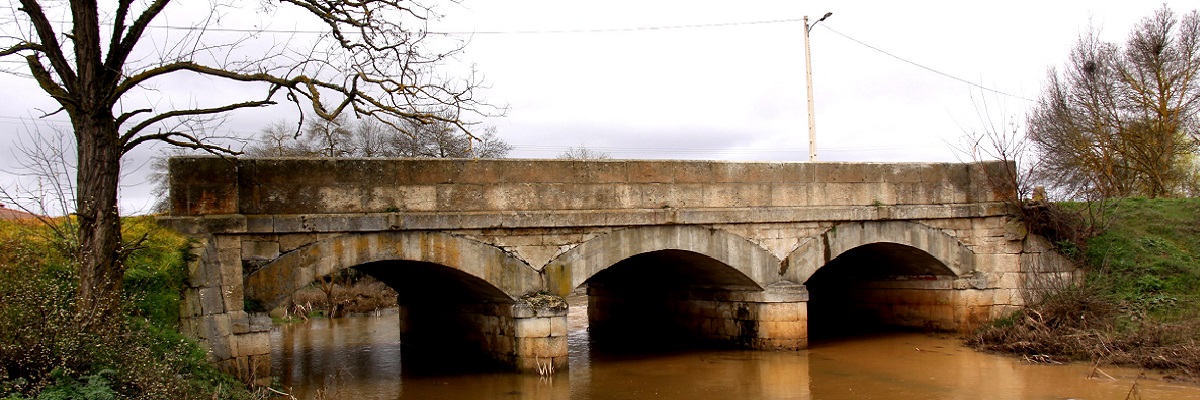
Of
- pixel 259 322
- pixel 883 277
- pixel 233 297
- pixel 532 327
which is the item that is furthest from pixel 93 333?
pixel 883 277

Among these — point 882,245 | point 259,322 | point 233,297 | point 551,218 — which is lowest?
point 259,322

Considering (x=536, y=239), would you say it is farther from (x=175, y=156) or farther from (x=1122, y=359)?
(x=1122, y=359)

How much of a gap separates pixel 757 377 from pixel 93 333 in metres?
6.63

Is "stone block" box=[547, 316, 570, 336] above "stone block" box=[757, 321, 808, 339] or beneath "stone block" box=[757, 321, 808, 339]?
above

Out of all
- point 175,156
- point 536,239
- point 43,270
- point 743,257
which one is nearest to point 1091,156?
point 743,257

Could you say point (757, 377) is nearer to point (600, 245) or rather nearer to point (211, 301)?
point (600, 245)

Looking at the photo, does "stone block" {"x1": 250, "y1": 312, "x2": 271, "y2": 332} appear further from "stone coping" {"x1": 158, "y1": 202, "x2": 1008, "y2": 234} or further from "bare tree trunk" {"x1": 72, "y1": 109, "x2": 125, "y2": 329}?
"bare tree trunk" {"x1": 72, "y1": 109, "x2": 125, "y2": 329}

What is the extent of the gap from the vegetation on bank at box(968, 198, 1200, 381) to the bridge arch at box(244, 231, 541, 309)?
6.28m

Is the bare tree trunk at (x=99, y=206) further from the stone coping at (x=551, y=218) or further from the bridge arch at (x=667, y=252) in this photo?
the bridge arch at (x=667, y=252)

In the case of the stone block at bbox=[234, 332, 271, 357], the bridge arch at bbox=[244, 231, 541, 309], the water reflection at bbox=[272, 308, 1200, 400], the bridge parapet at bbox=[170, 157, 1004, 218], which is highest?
the bridge parapet at bbox=[170, 157, 1004, 218]

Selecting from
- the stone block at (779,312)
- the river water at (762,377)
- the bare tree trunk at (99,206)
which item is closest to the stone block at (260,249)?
the bare tree trunk at (99,206)

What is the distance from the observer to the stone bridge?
8.92 metres

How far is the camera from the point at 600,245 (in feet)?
34.8

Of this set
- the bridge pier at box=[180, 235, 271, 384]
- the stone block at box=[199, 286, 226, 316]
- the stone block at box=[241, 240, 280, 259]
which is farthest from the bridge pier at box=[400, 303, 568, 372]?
the stone block at box=[199, 286, 226, 316]
